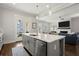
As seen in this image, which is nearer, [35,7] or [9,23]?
[35,7]

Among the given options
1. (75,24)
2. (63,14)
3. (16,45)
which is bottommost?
(16,45)

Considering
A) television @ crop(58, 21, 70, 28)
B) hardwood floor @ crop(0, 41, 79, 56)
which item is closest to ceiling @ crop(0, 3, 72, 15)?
television @ crop(58, 21, 70, 28)

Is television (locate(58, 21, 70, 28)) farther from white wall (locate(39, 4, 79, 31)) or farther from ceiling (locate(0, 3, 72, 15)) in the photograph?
ceiling (locate(0, 3, 72, 15))

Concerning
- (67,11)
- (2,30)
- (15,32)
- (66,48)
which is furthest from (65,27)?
(2,30)

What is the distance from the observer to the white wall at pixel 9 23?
1.49 meters

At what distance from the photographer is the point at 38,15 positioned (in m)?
1.62

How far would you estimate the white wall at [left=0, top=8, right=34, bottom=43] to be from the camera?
4.88 feet

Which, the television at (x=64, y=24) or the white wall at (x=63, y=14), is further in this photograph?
the television at (x=64, y=24)

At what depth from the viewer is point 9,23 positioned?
1575 mm

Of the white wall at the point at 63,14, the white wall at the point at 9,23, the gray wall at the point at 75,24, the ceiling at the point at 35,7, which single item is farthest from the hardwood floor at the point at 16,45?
the ceiling at the point at 35,7

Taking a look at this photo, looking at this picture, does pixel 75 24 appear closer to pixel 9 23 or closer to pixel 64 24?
pixel 64 24

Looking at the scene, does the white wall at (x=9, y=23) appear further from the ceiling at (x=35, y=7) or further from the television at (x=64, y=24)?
the television at (x=64, y=24)

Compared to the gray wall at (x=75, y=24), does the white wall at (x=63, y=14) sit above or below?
above

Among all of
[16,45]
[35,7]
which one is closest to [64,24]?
[35,7]
